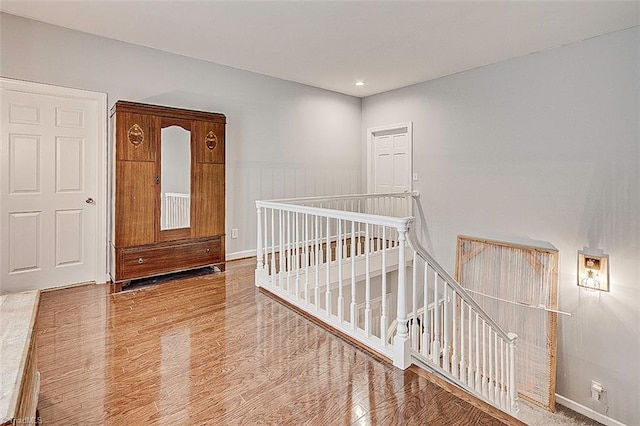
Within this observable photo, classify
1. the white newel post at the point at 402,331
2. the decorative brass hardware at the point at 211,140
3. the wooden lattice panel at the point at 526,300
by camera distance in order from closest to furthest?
the white newel post at the point at 402,331, the wooden lattice panel at the point at 526,300, the decorative brass hardware at the point at 211,140

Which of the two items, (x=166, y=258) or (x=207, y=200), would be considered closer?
(x=166, y=258)

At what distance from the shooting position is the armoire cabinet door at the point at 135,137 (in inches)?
135

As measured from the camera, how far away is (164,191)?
12.2ft

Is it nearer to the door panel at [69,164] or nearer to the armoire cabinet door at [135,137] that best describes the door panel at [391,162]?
the armoire cabinet door at [135,137]

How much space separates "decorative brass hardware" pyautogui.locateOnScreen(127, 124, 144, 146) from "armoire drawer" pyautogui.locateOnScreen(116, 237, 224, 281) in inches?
42.4

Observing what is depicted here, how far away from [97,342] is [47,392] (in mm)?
579

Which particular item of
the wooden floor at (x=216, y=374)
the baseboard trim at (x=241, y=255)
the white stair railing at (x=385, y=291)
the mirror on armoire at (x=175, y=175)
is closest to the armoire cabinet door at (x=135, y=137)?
the mirror on armoire at (x=175, y=175)

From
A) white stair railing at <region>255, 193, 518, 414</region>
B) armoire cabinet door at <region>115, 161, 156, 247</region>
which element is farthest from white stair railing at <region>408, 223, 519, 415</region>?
armoire cabinet door at <region>115, 161, 156, 247</region>

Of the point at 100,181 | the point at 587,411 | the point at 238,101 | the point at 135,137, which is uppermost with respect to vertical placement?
the point at 238,101

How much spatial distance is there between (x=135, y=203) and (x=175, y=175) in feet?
1.63

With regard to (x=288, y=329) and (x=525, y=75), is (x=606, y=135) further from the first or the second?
(x=288, y=329)

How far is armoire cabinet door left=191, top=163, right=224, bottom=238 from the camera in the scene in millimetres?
3926

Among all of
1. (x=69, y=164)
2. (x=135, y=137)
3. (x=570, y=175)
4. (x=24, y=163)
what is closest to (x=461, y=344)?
(x=570, y=175)

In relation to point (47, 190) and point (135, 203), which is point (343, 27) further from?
point (47, 190)
